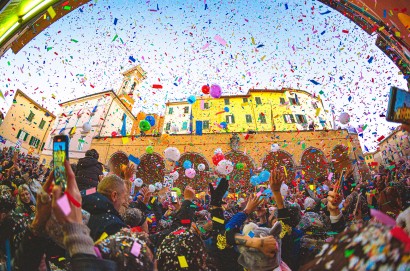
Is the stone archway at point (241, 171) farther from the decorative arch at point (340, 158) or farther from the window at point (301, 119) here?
Answer: the window at point (301, 119)

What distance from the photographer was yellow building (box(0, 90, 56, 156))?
95.2 ft

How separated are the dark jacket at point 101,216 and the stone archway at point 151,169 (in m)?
21.4

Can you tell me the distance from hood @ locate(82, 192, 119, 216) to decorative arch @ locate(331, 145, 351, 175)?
23.7m

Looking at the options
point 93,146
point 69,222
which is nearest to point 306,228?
point 69,222

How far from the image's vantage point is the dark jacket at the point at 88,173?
12.2ft

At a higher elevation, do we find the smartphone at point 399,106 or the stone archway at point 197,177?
the stone archway at point 197,177

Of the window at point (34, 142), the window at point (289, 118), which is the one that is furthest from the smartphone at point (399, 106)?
the window at point (34, 142)

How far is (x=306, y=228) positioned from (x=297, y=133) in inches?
794

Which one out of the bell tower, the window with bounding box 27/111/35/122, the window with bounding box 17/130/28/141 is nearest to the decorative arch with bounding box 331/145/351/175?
the bell tower

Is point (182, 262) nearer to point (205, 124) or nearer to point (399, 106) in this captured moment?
point (399, 106)

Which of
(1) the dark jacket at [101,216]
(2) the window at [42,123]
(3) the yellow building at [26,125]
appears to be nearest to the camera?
(1) the dark jacket at [101,216]

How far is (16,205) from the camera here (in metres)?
3.08

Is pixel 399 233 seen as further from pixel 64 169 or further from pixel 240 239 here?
pixel 240 239

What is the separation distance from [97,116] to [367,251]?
107ft
